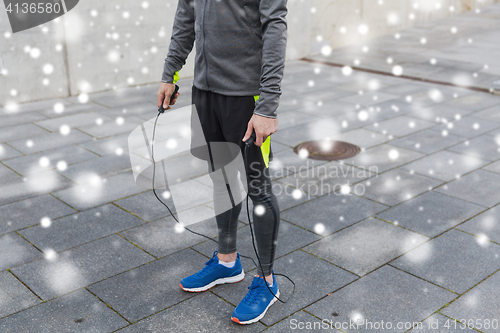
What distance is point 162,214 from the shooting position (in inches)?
177

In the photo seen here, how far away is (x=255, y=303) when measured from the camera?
312cm

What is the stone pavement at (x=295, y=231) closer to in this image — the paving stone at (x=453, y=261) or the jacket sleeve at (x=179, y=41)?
the paving stone at (x=453, y=261)

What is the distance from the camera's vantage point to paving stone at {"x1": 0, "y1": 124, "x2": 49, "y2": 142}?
6.43m

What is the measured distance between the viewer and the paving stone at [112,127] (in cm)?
663

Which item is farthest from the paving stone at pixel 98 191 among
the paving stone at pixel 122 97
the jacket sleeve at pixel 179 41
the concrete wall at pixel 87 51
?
the concrete wall at pixel 87 51

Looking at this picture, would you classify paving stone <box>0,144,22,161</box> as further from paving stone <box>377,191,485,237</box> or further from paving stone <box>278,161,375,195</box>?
paving stone <box>377,191,485,237</box>

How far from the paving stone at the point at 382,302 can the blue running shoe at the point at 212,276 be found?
1.78 ft

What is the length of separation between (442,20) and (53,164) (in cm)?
1322

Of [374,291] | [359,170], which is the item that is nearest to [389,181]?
[359,170]

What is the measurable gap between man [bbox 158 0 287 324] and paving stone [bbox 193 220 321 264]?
0.56 m

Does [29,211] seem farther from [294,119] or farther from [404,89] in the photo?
[404,89]

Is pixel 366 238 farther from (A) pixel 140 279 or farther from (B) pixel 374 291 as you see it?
(A) pixel 140 279

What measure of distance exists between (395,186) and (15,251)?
132 inches

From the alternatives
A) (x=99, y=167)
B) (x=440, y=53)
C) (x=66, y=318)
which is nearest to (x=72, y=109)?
(x=99, y=167)
